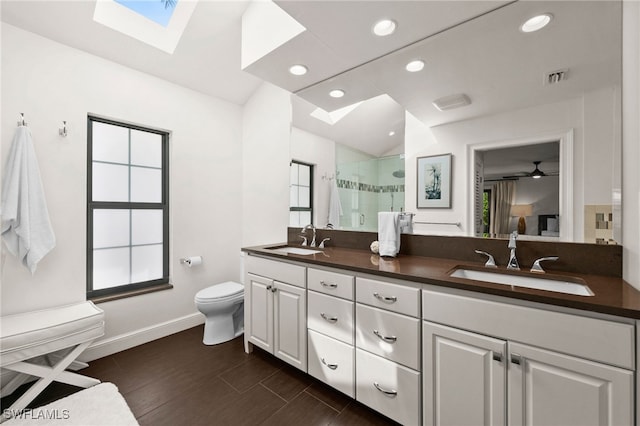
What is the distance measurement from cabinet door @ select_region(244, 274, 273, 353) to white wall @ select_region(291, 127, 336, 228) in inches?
30.0

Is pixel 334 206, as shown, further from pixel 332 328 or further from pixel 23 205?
pixel 23 205

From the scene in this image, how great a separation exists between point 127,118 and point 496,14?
9.26ft

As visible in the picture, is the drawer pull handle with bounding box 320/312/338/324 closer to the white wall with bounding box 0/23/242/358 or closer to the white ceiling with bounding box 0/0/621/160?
the white ceiling with bounding box 0/0/621/160

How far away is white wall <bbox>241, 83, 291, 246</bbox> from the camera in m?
2.77

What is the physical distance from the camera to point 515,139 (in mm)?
1470

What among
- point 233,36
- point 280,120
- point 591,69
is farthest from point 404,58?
point 233,36

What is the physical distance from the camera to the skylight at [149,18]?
6.75 feet

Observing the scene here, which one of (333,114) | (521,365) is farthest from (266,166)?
(521,365)

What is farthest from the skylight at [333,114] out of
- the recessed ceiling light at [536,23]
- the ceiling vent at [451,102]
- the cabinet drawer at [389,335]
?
the cabinet drawer at [389,335]

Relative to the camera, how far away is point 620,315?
86cm

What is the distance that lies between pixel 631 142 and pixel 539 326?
917mm

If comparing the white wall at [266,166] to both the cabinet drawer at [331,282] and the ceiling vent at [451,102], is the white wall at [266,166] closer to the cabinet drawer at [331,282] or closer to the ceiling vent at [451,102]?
the cabinet drawer at [331,282]

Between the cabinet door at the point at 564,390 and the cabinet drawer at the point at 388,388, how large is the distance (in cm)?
41

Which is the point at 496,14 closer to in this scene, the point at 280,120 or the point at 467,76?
the point at 467,76
